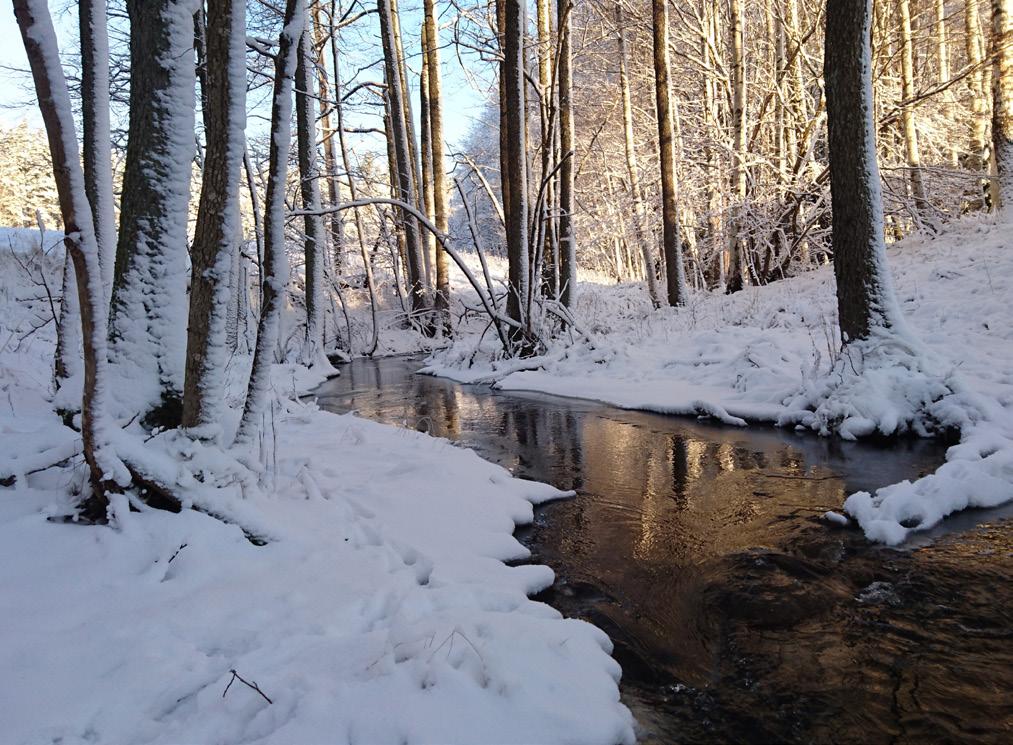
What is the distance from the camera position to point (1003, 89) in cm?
979

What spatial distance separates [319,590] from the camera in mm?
2467

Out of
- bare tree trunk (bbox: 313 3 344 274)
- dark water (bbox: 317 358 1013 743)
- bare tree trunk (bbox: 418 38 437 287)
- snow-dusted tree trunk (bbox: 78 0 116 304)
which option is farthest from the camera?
bare tree trunk (bbox: 418 38 437 287)

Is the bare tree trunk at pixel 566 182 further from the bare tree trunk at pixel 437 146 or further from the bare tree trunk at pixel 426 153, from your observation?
the bare tree trunk at pixel 426 153

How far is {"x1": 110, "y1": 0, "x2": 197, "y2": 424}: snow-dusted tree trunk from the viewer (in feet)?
10.8

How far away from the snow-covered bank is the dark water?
0.27 metres

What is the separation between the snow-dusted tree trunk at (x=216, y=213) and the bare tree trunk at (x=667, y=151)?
10276 mm

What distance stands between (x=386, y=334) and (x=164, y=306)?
572 inches

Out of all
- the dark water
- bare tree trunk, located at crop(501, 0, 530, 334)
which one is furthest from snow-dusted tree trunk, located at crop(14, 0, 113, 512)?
bare tree trunk, located at crop(501, 0, 530, 334)

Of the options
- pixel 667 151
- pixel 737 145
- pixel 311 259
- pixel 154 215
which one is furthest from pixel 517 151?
pixel 154 215


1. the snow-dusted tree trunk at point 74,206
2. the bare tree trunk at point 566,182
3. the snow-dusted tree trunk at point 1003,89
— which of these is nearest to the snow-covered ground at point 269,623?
the snow-dusted tree trunk at point 74,206

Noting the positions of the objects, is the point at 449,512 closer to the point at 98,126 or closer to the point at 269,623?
the point at 269,623

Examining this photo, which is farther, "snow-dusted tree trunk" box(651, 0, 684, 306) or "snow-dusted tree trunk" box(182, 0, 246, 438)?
"snow-dusted tree trunk" box(651, 0, 684, 306)

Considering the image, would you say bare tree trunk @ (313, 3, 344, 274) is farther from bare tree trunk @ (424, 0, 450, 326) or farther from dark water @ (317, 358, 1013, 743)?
dark water @ (317, 358, 1013, 743)

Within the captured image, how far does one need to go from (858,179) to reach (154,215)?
234 inches
